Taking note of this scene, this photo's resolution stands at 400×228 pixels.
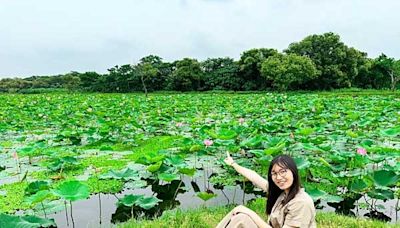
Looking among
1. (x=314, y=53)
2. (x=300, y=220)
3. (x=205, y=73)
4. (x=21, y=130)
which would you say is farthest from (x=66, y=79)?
(x=300, y=220)

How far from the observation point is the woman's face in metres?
2.33

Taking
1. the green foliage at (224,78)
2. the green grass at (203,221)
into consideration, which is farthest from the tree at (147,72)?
the green grass at (203,221)

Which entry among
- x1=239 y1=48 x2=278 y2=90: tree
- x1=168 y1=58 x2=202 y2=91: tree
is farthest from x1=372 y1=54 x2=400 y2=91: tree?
x1=168 y1=58 x2=202 y2=91: tree

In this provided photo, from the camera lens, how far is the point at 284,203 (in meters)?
2.40

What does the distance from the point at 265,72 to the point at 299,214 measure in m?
28.0

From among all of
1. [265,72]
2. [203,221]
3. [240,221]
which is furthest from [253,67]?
[240,221]

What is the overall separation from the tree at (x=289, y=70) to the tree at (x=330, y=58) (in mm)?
2114

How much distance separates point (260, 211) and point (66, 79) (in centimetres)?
4259

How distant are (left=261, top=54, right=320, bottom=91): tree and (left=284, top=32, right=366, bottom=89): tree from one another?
83.2 inches

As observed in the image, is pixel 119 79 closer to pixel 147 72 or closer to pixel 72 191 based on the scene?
pixel 147 72

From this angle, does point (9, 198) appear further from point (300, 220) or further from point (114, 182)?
point (300, 220)

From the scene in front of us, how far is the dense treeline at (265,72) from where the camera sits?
29.2m

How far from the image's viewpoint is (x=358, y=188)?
3619 mm

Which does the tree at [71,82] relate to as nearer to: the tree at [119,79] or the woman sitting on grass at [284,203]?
the tree at [119,79]
